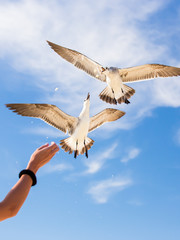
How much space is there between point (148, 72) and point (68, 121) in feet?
12.7

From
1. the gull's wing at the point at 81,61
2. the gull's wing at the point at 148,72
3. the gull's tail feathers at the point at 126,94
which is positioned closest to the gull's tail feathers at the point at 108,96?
the gull's tail feathers at the point at 126,94

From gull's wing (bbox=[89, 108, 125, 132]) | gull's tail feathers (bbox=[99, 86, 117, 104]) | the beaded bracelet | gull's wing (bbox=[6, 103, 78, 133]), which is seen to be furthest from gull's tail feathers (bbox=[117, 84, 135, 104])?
the beaded bracelet

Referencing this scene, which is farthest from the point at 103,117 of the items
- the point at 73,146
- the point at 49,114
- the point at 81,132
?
the point at 49,114

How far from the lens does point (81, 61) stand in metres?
11.5

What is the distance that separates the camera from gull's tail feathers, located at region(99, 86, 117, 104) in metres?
10.8

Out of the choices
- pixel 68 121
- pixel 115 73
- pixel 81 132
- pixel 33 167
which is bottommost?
pixel 33 167

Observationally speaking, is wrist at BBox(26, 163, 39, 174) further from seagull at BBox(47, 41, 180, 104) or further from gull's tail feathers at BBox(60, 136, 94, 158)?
seagull at BBox(47, 41, 180, 104)

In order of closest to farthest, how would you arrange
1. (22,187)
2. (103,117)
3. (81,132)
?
1. (22,187)
2. (81,132)
3. (103,117)

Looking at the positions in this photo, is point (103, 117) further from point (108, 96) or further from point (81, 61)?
point (81, 61)

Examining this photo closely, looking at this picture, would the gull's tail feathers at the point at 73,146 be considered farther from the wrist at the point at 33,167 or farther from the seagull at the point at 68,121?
the wrist at the point at 33,167

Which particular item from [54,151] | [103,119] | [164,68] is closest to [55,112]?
[103,119]

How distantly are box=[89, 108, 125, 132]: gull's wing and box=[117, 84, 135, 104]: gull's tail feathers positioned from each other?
0.51 metres

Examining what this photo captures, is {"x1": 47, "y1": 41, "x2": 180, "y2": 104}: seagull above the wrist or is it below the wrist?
above

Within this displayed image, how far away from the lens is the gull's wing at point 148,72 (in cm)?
1154
